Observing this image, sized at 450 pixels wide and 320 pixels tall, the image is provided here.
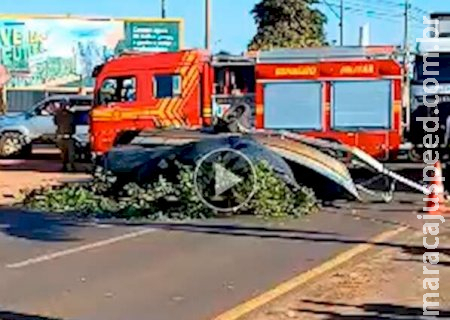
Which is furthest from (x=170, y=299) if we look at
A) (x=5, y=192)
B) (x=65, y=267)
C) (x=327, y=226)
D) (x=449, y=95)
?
(x=449, y=95)

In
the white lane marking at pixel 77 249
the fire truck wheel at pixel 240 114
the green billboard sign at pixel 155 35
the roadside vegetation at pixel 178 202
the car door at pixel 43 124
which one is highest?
the green billboard sign at pixel 155 35

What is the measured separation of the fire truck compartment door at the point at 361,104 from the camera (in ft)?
73.2

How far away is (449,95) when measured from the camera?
71.4ft

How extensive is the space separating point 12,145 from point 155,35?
63.4ft

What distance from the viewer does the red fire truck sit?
22344 mm

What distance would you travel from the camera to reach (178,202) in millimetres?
15984

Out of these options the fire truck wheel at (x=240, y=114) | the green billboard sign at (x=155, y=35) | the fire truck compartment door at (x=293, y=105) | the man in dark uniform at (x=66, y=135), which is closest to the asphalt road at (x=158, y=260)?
the fire truck wheel at (x=240, y=114)

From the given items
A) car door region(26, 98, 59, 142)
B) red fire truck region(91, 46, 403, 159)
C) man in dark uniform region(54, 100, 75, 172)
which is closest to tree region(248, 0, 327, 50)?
car door region(26, 98, 59, 142)

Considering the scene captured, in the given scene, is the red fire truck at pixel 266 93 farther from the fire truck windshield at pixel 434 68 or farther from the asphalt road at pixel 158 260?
the asphalt road at pixel 158 260

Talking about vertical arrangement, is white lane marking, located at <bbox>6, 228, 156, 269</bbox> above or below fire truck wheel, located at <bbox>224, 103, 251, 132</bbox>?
below
